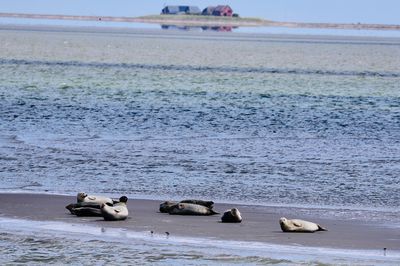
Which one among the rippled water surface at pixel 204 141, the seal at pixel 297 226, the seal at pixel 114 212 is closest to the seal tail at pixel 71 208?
the seal at pixel 114 212

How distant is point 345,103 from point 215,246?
33604 millimetres

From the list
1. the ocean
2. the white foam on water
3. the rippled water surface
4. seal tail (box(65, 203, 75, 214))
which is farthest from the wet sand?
the rippled water surface

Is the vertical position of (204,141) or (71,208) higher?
(204,141)

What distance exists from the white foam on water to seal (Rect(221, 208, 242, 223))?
125 centimetres

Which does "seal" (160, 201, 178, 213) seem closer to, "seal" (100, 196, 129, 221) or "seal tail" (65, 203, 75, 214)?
"seal" (100, 196, 129, 221)

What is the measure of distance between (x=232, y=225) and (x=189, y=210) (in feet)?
3.53

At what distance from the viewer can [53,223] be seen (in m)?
16.3

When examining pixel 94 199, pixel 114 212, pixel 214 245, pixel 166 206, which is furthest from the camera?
pixel 166 206

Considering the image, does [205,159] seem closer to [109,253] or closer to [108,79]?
[109,253]

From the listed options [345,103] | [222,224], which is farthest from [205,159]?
[345,103]

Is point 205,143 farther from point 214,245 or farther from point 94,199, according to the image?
point 214,245

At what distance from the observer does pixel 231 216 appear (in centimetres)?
1647

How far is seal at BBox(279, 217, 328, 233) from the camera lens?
1577 cm

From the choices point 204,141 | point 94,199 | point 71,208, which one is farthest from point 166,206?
point 204,141
